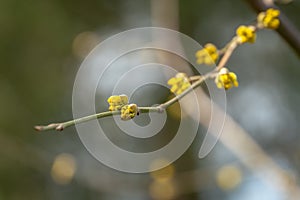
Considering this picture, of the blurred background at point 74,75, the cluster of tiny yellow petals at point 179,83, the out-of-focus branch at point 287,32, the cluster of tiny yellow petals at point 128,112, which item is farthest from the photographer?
the blurred background at point 74,75

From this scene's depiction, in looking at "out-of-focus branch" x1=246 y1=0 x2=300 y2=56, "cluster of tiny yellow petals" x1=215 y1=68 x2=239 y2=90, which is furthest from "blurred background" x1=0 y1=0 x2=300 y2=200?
"cluster of tiny yellow petals" x1=215 y1=68 x2=239 y2=90

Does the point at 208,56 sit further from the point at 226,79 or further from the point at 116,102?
the point at 116,102

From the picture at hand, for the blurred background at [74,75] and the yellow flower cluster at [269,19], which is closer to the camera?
the yellow flower cluster at [269,19]

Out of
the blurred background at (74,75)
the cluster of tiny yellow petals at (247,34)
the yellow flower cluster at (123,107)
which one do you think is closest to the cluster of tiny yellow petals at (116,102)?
the yellow flower cluster at (123,107)

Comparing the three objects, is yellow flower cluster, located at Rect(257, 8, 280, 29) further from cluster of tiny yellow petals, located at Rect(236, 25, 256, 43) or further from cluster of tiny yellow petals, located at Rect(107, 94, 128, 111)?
cluster of tiny yellow petals, located at Rect(107, 94, 128, 111)

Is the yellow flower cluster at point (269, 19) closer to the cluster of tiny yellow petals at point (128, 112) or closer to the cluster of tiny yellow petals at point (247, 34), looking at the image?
the cluster of tiny yellow petals at point (247, 34)

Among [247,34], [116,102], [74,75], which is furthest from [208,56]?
[74,75]
